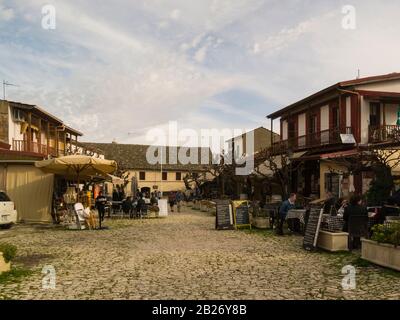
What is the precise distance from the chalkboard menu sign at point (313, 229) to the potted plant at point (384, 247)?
1.49 meters

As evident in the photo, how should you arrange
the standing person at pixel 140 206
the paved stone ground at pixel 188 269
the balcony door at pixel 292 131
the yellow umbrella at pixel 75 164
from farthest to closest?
the balcony door at pixel 292 131 → the standing person at pixel 140 206 → the yellow umbrella at pixel 75 164 → the paved stone ground at pixel 188 269

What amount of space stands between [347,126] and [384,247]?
1611 cm

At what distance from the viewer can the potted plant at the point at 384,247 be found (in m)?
7.14

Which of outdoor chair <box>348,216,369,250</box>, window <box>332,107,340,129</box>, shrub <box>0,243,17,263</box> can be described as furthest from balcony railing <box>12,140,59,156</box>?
outdoor chair <box>348,216,369,250</box>

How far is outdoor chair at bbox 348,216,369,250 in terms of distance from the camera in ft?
30.6

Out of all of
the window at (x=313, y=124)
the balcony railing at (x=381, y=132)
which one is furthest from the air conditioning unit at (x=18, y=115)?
the balcony railing at (x=381, y=132)

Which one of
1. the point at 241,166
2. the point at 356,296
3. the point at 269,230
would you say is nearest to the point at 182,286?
the point at 356,296

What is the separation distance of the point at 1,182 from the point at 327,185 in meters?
15.5

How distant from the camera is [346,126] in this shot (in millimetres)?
22469

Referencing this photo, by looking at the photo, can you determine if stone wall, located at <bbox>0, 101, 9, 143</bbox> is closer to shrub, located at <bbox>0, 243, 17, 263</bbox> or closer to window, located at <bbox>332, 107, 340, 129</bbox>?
window, located at <bbox>332, 107, 340, 129</bbox>

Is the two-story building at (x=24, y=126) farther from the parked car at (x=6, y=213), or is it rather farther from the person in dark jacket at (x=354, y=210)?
the person in dark jacket at (x=354, y=210)

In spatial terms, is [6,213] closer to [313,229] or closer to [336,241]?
[313,229]

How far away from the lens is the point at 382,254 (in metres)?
7.46
